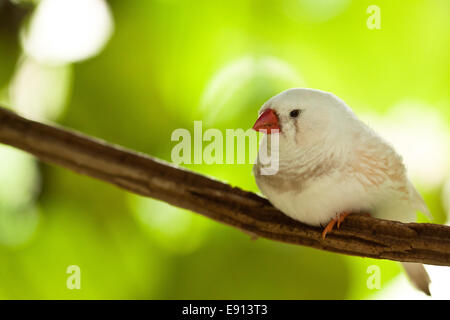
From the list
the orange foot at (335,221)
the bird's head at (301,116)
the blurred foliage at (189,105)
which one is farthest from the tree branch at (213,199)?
the blurred foliage at (189,105)

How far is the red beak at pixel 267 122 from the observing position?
1.79ft

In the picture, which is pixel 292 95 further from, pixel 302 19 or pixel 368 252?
pixel 302 19

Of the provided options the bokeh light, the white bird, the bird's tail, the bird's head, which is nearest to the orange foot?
the white bird

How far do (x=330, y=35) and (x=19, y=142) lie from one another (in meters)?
0.73

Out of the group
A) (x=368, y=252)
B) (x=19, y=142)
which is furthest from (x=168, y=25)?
(x=368, y=252)

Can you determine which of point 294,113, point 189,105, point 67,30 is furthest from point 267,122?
point 67,30

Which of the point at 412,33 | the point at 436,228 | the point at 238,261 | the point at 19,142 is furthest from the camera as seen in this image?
the point at 238,261

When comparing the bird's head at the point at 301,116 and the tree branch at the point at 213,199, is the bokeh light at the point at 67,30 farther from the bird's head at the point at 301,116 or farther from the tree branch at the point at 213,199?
the bird's head at the point at 301,116

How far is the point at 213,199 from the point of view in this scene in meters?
0.66

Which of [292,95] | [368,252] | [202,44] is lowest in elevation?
[368,252]

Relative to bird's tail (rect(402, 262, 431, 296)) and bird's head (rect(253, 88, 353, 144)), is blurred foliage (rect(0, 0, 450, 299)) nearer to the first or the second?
bird's tail (rect(402, 262, 431, 296))

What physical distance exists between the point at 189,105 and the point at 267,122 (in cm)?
60

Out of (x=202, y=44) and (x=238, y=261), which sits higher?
(x=202, y=44)

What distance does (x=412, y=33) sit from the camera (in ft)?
3.31
